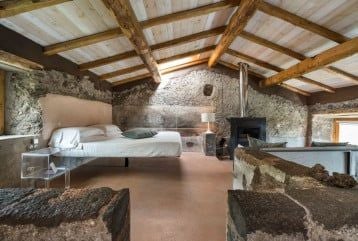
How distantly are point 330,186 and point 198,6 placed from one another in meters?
3.07

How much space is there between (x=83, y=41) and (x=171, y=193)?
2.61 m

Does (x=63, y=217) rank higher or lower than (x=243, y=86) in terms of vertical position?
lower

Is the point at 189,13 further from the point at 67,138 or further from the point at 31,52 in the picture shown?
the point at 67,138

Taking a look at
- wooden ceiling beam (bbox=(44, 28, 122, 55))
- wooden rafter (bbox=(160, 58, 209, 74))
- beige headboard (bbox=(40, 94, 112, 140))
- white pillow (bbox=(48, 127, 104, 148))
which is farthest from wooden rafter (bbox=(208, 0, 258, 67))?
beige headboard (bbox=(40, 94, 112, 140))

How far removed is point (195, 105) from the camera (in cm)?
719

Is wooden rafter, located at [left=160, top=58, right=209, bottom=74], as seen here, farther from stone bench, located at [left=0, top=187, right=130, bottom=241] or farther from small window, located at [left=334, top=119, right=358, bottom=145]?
stone bench, located at [left=0, top=187, right=130, bottom=241]

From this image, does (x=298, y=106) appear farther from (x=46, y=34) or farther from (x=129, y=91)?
(x=46, y=34)

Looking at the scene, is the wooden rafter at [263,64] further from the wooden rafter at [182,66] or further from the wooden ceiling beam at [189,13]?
the wooden ceiling beam at [189,13]

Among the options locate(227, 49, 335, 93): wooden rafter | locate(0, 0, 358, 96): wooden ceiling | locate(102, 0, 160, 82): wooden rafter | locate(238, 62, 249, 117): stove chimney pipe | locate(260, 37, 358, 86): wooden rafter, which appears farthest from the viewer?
locate(238, 62, 249, 117): stove chimney pipe

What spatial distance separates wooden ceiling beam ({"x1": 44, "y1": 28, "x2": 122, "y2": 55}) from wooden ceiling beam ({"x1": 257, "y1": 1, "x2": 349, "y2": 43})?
219 cm

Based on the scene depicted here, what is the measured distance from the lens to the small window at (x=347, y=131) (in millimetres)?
6340

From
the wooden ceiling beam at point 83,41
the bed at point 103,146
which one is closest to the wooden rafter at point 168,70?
the bed at point 103,146

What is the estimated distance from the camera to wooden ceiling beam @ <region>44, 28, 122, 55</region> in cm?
345

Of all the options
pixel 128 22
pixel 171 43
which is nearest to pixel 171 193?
pixel 128 22
